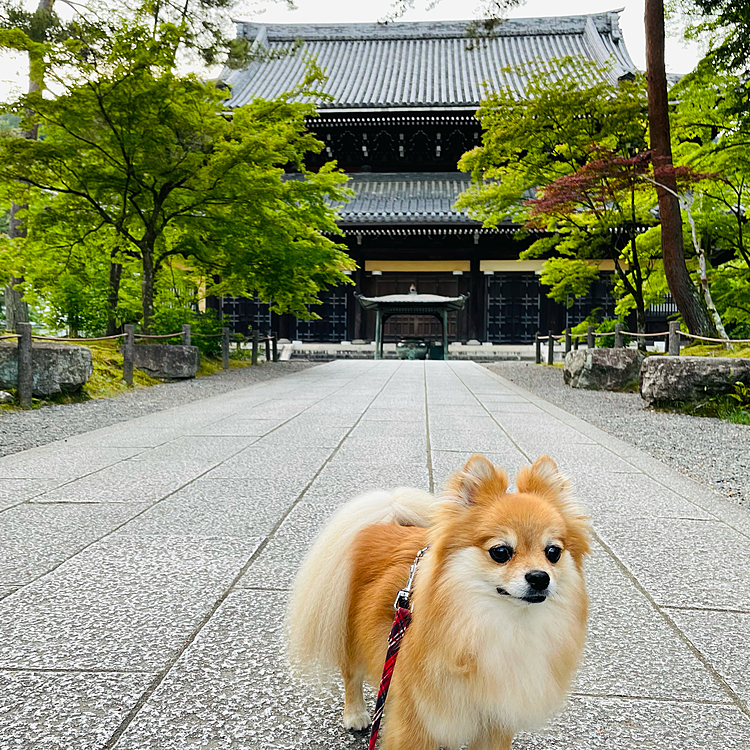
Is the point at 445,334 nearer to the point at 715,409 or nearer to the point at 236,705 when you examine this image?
the point at 715,409

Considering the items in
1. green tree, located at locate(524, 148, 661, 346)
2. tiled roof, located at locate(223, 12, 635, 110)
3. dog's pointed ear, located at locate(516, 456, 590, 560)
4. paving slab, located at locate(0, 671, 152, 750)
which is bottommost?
paving slab, located at locate(0, 671, 152, 750)

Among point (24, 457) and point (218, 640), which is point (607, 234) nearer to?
point (24, 457)

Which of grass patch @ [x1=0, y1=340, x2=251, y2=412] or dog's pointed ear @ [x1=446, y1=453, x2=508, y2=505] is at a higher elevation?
dog's pointed ear @ [x1=446, y1=453, x2=508, y2=505]

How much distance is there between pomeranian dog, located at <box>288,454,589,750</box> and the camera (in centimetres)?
121

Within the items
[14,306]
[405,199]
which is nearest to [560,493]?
[14,306]

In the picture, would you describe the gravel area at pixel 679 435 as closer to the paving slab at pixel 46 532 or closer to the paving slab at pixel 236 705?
the paving slab at pixel 236 705

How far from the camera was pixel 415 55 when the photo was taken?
1037 inches

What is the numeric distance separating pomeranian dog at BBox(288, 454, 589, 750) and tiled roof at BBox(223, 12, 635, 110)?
2290 cm

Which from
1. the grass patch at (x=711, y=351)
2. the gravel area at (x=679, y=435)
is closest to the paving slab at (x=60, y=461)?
the gravel area at (x=679, y=435)

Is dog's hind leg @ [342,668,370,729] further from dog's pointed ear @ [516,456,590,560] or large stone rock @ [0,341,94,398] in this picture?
large stone rock @ [0,341,94,398]

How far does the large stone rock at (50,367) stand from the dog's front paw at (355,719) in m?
7.28

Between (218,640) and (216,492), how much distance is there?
6.51 ft

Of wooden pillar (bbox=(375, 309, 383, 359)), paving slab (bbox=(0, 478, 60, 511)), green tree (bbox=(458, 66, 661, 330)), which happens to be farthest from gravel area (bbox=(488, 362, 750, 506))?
wooden pillar (bbox=(375, 309, 383, 359))

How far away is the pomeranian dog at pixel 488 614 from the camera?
1.21 metres
